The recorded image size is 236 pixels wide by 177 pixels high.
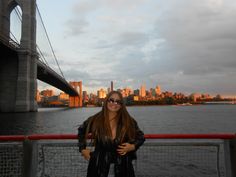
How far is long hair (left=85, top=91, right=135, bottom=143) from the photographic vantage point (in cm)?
307

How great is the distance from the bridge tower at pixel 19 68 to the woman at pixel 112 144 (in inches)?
2045

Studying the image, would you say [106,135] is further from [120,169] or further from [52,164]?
[52,164]

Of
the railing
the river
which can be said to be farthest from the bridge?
the railing

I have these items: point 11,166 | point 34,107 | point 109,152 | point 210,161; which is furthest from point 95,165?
point 34,107

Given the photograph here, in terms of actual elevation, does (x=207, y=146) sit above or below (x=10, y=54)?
below

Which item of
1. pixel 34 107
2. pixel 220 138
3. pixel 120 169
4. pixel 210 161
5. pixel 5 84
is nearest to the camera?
pixel 120 169

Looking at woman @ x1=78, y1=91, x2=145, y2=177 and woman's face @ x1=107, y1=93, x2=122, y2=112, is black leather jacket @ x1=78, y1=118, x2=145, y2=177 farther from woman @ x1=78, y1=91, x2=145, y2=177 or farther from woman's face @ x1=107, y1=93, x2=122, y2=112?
woman's face @ x1=107, y1=93, x2=122, y2=112

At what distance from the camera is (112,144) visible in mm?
3043

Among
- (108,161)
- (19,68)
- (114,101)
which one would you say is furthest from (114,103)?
(19,68)

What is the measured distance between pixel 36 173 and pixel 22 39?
→ 57612 mm

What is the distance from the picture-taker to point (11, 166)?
3.93 metres

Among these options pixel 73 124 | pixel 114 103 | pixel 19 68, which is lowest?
pixel 73 124

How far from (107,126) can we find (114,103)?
27 cm

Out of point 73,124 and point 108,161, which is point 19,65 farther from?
point 108,161
